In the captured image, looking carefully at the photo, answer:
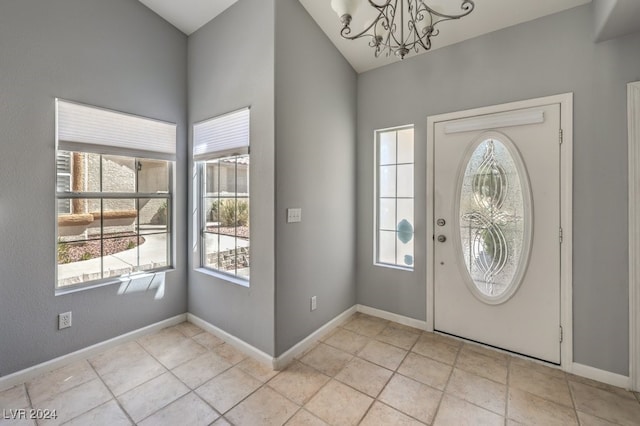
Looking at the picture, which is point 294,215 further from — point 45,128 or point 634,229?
point 634,229

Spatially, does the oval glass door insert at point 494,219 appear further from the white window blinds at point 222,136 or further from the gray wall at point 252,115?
the white window blinds at point 222,136

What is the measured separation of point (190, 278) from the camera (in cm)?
302

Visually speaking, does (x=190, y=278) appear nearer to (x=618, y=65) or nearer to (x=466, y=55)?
(x=466, y=55)

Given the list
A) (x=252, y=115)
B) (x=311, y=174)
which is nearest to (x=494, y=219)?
(x=311, y=174)

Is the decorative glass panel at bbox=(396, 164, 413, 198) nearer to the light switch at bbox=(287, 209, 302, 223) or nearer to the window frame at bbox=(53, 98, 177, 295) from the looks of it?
the light switch at bbox=(287, 209, 302, 223)

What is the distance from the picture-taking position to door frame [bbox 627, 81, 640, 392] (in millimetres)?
1913

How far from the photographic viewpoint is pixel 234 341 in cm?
253

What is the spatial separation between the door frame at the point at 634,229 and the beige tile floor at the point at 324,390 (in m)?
0.24

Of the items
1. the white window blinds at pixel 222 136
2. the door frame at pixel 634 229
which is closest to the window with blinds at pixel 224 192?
the white window blinds at pixel 222 136

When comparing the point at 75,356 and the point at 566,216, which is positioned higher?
the point at 566,216

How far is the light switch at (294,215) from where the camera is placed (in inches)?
91.7

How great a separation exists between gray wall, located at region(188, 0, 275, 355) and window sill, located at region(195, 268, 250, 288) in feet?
0.10

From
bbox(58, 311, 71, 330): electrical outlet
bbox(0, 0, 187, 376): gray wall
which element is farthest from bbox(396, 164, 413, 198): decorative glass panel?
bbox(58, 311, 71, 330): electrical outlet

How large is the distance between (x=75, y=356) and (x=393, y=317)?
2.89 metres
